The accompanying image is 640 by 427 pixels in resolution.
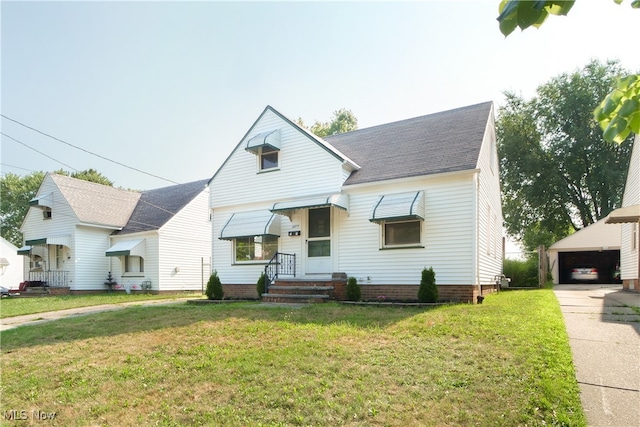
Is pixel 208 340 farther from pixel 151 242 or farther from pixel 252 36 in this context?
pixel 151 242

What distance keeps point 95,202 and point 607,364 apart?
84.0 feet

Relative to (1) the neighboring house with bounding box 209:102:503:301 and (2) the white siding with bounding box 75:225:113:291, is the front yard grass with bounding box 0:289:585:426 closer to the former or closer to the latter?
(1) the neighboring house with bounding box 209:102:503:301

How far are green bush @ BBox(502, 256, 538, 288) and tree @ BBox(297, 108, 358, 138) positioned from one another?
25147 mm

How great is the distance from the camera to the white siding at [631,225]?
1534cm

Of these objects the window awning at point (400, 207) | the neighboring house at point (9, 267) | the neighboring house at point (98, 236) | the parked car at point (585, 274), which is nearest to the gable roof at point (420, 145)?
the window awning at point (400, 207)

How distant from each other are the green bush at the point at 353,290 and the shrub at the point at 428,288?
74.5 inches

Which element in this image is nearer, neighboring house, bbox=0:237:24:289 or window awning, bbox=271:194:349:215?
window awning, bbox=271:194:349:215

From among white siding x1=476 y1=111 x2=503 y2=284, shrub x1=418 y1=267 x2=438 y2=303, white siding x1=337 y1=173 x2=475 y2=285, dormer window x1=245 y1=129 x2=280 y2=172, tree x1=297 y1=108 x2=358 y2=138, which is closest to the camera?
shrub x1=418 y1=267 x2=438 y2=303

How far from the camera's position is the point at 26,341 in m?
8.33

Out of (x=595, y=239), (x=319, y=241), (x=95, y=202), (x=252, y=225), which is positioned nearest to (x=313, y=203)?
(x=319, y=241)

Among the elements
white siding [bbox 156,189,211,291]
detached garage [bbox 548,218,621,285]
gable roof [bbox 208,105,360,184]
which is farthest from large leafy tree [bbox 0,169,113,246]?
detached garage [bbox 548,218,621,285]

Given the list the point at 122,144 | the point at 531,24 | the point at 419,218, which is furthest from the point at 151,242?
the point at 531,24

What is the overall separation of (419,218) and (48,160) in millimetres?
18595

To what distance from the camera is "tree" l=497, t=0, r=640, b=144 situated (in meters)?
1.48
